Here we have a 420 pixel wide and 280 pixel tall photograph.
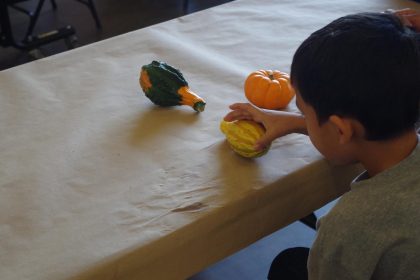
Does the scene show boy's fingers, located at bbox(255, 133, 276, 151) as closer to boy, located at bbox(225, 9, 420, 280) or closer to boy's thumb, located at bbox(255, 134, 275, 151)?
boy's thumb, located at bbox(255, 134, 275, 151)

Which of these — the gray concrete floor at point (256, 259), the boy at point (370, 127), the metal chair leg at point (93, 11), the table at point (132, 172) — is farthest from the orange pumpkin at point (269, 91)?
the metal chair leg at point (93, 11)

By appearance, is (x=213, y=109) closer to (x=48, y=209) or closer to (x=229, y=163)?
(x=229, y=163)

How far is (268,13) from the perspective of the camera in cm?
137

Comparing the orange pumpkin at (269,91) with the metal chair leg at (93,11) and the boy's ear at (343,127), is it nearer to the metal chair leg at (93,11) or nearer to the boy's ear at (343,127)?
the boy's ear at (343,127)

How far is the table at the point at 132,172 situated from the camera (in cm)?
73

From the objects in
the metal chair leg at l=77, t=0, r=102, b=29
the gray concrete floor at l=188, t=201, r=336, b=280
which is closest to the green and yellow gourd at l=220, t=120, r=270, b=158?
the gray concrete floor at l=188, t=201, r=336, b=280

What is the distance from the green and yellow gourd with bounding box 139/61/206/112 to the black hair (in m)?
0.32

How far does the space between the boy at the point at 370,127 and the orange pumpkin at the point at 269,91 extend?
0.74 feet

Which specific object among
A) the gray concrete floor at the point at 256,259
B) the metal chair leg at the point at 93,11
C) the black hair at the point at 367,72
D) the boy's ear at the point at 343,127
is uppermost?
the black hair at the point at 367,72

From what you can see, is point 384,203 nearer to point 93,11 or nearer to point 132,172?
point 132,172

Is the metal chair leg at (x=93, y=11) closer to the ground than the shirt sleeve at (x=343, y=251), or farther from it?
A: closer to the ground

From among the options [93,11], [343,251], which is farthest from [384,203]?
[93,11]

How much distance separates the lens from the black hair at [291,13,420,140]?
671mm

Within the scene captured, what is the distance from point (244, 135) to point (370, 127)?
23 cm
